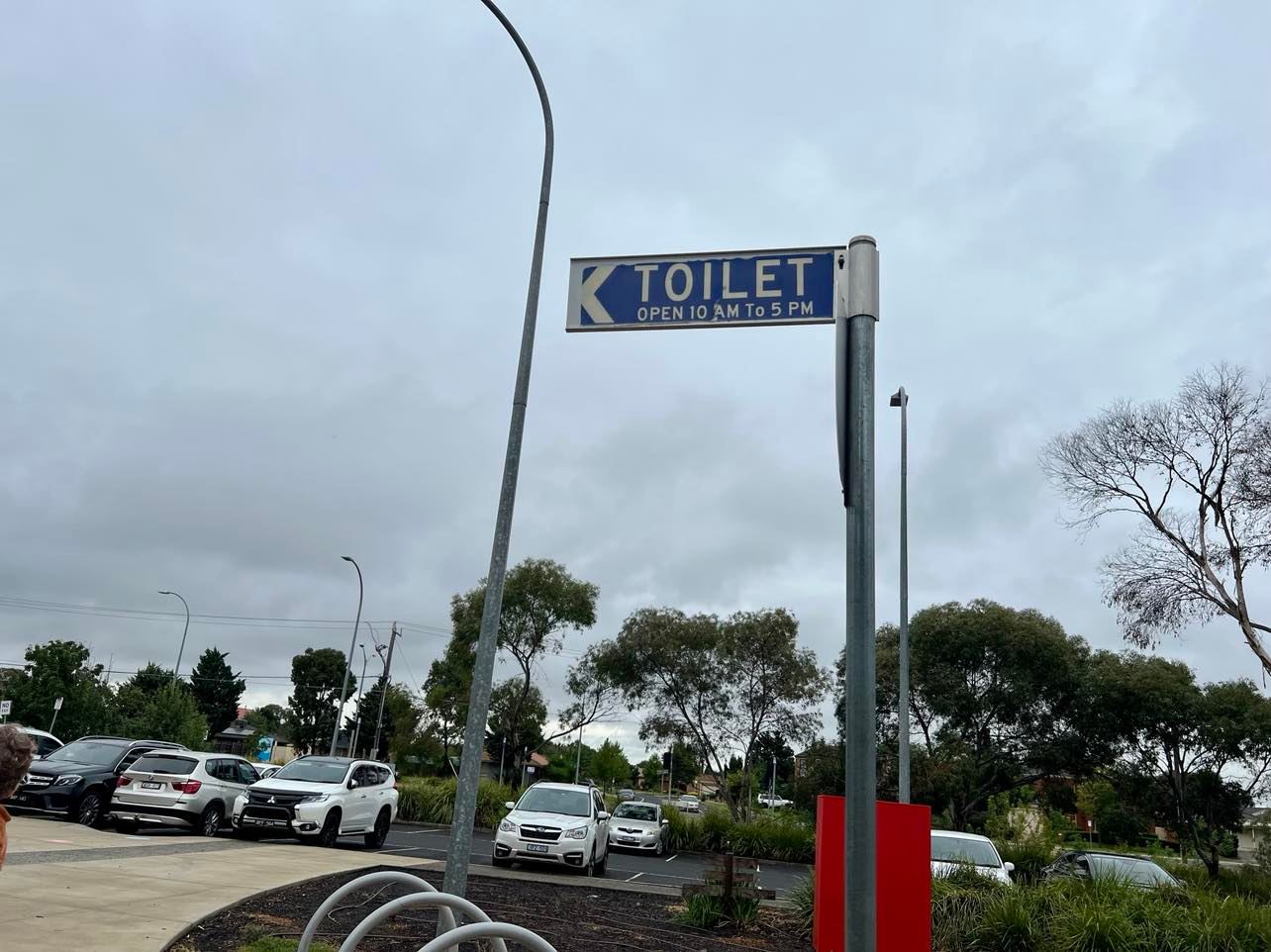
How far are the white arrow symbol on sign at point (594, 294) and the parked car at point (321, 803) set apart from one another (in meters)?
15.3

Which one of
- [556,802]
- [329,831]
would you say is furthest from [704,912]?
[329,831]

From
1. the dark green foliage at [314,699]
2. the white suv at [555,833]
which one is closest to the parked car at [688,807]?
the white suv at [555,833]

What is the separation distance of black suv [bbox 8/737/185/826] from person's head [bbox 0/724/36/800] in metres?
14.8

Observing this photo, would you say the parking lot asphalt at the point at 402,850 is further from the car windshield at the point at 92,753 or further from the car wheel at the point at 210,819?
the car windshield at the point at 92,753

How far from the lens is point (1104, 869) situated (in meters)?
14.2

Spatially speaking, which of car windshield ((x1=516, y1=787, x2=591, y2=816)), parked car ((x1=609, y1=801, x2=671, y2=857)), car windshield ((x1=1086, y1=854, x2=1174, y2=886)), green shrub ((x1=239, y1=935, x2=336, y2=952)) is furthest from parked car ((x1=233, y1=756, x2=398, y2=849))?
car windshield ((x1=1086, y1=854, x2=1174, y2=886))

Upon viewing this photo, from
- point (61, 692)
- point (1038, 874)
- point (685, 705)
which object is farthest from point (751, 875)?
point (61, 692)

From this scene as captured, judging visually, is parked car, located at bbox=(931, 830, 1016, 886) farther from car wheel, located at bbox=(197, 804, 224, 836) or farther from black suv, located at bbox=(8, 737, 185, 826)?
black suv, located at bbox=(8, 737, 185, 826)

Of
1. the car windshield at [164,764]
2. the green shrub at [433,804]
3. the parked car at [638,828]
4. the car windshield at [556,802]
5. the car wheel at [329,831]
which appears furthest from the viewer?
the green shrub at [433,804]

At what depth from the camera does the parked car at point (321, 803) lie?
17453 millimetres

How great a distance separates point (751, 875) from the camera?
37.9 ft

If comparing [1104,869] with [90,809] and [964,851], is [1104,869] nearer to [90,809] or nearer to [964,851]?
[964,851]

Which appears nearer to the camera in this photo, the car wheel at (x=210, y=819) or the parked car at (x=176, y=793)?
the parked car at (x=176, y=793)

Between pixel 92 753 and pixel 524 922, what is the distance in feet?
39.6
